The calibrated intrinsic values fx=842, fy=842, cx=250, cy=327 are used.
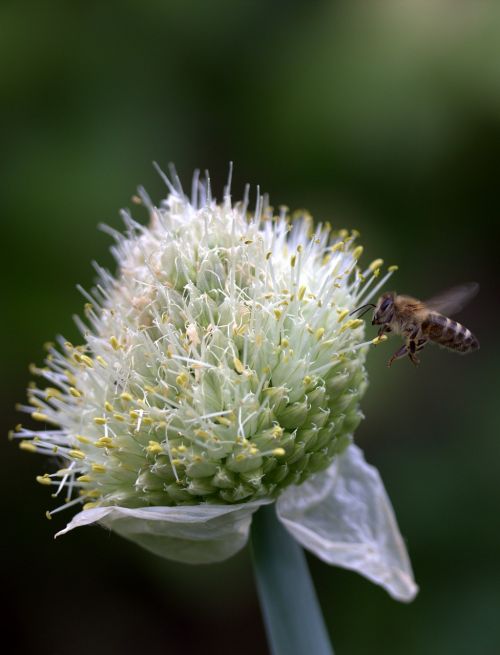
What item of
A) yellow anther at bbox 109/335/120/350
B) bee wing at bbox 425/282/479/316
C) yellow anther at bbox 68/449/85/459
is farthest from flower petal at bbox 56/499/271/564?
bee wing at bbox 425/282/479/316

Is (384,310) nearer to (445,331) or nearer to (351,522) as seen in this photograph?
(445,331)

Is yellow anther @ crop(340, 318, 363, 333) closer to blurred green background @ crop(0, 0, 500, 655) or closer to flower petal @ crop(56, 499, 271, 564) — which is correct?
flower petal @ crop(56, 499, 271, 564)

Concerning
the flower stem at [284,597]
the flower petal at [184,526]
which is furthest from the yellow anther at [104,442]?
the flower stem at [284,597]

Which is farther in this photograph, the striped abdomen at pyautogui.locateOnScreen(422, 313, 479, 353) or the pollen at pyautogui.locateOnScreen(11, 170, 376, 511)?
the striped abdomen at pyautogui.locateOnScreen(422, 313, 479, 353)

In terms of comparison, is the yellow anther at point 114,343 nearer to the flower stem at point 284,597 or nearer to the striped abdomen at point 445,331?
the flower stem at point 284,597

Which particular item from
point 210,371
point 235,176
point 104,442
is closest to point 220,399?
point 210,371
